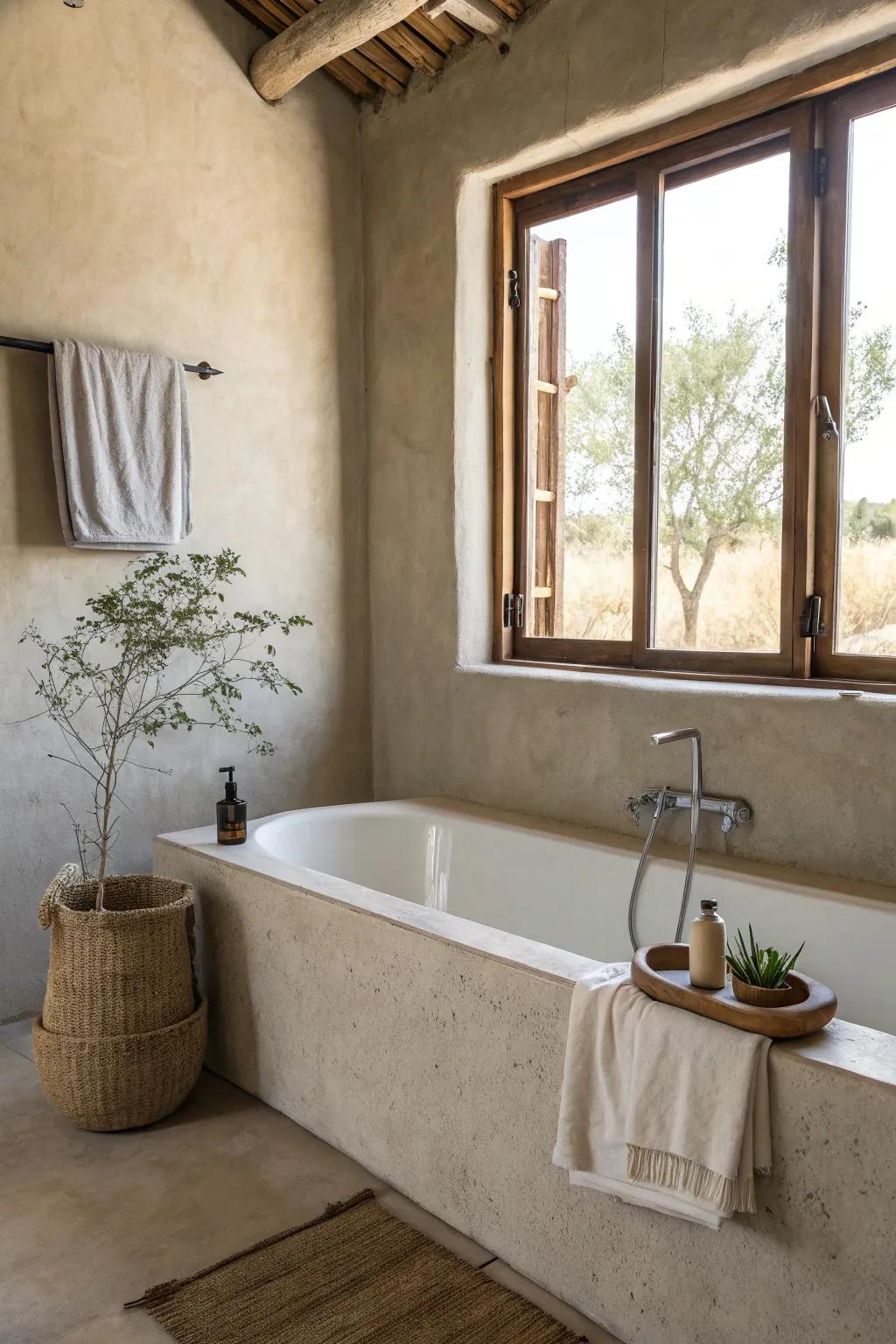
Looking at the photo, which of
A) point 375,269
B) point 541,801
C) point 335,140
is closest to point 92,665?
point 541,801

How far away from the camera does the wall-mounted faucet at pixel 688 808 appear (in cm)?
228

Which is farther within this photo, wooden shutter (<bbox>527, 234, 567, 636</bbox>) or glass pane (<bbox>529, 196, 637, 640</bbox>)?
wooden shutter (<bbox>527, 234, 567, 636</bbox>)

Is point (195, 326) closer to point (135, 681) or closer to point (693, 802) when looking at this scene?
point (135, 681)

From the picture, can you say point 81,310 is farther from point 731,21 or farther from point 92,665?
point 731,21

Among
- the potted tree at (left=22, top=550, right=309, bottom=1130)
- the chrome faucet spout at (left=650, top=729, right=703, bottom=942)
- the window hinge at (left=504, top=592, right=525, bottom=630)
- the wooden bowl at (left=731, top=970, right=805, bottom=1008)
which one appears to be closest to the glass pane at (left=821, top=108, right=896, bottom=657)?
the chrome faucet spout at (left=650, top=729, right=703, bottom=942)

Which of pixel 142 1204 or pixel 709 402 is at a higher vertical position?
pixel 709 402

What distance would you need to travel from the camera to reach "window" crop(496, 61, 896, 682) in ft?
7.83

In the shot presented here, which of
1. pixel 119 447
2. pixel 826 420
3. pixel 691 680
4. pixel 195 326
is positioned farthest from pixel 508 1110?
pixel 195 326

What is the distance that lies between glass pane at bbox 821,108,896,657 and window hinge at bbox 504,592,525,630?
1.06 meters

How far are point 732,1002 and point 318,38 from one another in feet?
9.11

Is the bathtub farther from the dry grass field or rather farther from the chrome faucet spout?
the dry grass field

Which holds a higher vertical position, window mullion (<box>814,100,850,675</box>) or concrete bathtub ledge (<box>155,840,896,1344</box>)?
window mullion (<box>814,100,850,675</box>)

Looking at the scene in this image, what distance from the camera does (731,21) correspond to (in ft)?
7.84

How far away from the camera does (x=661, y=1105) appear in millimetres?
1422
